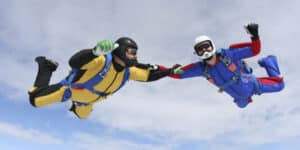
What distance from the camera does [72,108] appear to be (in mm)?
9086

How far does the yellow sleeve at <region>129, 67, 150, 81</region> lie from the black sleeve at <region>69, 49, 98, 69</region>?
5.42ft

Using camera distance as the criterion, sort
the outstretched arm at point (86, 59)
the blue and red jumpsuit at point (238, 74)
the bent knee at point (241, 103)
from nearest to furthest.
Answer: the outstretched arm at point (86, 59) → the blue and red jumpsuit at point (238, 74) → the bent knee at point (241, 103)

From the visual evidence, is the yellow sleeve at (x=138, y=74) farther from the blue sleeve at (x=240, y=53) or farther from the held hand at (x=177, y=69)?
the blue sleeve at (x=240, y=53)

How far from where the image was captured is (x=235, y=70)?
913cm

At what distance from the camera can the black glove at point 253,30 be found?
26.9ft

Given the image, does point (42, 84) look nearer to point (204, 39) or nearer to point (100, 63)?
point (100, 63)

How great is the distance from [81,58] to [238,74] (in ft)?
12.8

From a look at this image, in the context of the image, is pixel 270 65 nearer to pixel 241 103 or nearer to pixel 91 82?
pixel 241 103

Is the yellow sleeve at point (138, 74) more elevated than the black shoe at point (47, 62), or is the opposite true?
the yellow sleeve at point (138, 74)

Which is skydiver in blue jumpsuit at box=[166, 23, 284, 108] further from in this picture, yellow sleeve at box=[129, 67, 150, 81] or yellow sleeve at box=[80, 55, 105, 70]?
yellow sleeve at box=[80, 55, 105, 70]

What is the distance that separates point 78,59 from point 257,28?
3747 mm

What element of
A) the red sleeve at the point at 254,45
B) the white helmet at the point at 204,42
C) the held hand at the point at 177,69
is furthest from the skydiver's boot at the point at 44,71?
the red sleeve at the point at 254,45

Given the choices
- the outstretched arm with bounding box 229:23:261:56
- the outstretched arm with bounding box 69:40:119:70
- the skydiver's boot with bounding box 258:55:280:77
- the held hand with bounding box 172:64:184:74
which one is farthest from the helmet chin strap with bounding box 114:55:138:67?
the skydiver's boot with bounding box 258:55:280:77

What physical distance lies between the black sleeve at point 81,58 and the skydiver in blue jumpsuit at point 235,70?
103 inches
